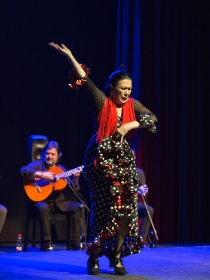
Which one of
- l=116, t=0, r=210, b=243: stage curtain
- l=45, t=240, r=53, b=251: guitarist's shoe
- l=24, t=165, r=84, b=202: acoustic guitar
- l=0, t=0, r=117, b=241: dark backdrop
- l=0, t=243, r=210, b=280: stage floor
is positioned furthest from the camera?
l=116, t=0, r=210, b=243: stage curtain

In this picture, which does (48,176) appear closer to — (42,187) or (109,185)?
(42,187)

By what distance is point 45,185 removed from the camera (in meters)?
6.34

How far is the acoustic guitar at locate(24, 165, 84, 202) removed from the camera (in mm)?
6293

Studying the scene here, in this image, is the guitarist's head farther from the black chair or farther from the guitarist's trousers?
the black chair

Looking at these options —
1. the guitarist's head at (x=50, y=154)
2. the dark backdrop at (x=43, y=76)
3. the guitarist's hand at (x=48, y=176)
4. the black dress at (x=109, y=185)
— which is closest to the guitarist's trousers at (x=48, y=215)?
the guitarist's hand at (x=48, y=176)

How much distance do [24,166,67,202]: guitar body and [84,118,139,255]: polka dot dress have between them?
8.77ft

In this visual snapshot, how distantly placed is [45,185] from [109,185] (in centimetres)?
283

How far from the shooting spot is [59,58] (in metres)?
7.23

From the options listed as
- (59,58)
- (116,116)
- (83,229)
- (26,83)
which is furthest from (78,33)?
(116,116)

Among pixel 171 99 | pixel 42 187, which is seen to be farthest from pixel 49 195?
pixel 171 99

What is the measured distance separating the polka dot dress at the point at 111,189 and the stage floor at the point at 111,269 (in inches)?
10.3

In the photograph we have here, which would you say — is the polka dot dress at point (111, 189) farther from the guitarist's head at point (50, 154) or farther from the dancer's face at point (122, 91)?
the guitarist's head at point (50, 154)

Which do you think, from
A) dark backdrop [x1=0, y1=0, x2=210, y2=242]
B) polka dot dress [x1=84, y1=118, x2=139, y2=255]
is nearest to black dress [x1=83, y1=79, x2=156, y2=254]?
polka dot dress [x1=84, y1=118, x2=139, y2=255]

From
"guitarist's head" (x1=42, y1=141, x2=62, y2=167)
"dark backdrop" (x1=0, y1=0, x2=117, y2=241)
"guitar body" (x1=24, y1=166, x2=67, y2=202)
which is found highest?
"dark backdrop" (x1=0, y1=0, x2=117, y2=241)
